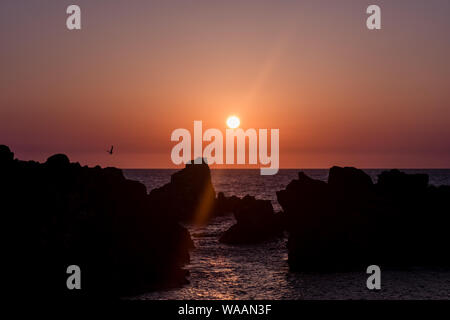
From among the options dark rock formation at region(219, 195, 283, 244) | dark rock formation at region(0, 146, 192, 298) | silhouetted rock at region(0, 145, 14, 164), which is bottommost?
dark rock formation at region(219, 195, 283, 244)

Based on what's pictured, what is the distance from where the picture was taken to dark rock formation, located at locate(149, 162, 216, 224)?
299 ft

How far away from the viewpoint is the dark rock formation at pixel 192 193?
299ft

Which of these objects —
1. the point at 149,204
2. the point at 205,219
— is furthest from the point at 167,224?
the point at 205,219

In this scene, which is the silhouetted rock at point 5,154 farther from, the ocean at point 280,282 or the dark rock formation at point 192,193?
the dark rock formation at point 192,193

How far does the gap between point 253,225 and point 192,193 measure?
41.7 meters

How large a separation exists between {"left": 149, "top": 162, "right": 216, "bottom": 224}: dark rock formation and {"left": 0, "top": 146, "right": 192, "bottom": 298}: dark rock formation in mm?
54510

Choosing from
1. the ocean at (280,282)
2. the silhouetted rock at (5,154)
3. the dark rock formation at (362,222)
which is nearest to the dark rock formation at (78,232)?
the silhouetted rock at (5,154)

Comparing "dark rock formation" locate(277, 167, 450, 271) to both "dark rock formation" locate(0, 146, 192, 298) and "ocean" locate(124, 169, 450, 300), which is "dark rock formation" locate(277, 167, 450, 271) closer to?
"ocean" locate(124, 169, 450, 300)

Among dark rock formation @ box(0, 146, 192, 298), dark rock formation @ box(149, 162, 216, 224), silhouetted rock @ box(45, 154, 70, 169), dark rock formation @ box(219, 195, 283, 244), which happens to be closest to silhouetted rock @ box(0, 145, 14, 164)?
dark rock formation @ box(0, 146, 192, 298)

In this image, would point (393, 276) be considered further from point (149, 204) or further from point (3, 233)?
point (3, 233)

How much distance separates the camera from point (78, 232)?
28.2 meters

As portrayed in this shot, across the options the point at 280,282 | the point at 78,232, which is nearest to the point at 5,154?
the point at 78,232

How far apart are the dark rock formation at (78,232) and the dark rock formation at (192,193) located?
179 ft
